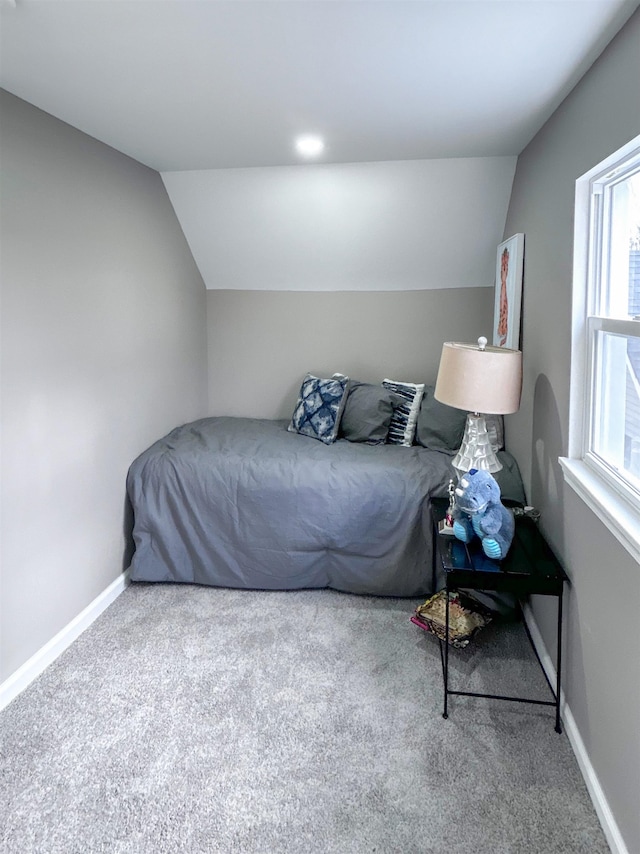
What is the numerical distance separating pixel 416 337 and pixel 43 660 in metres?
2.67

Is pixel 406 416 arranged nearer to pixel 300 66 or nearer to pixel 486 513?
pixel 486 513

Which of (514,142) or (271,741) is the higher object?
(514,142)

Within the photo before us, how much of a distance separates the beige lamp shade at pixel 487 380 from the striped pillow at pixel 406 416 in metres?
0.99

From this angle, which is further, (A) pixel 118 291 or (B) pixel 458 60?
(A) pixel 118 291

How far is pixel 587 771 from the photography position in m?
1.64

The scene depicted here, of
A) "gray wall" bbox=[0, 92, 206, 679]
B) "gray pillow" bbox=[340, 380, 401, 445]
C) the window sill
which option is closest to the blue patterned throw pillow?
"gray pillow" bbox=[340, 380, 401, 445]

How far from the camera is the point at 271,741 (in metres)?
1.83

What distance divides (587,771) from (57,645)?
1991mm

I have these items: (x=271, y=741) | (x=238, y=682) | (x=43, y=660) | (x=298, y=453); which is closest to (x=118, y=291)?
(x=298, y=453)

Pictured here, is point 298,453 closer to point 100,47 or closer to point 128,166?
point 128,166

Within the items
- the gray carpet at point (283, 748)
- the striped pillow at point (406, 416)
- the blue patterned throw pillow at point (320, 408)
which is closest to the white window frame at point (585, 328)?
the gray carpet at point (283, 748)

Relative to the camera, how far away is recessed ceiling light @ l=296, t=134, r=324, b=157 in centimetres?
242

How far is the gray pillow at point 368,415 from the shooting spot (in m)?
3.20

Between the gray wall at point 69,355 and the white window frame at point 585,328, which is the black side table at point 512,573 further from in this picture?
the gray wall at point 69,355
